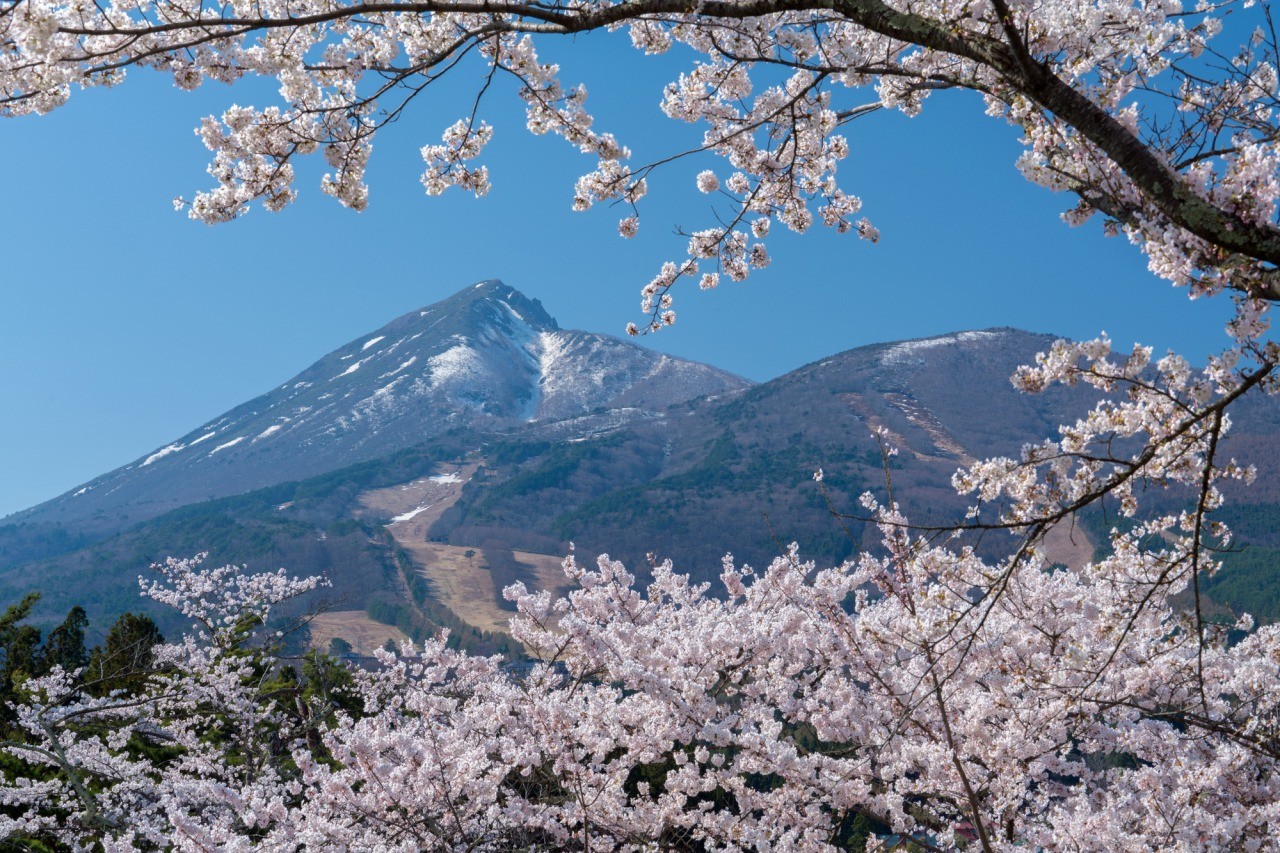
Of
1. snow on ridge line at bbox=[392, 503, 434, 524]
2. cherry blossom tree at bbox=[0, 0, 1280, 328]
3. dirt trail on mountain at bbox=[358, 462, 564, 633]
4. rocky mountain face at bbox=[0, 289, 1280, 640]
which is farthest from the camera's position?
snow on ridge line at bbox=[392, 503, 434, 524]

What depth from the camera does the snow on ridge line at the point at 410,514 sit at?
16900 cm

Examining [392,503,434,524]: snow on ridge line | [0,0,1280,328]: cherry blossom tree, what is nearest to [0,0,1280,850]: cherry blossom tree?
[0,0,1280,328]: cherry blossom tree

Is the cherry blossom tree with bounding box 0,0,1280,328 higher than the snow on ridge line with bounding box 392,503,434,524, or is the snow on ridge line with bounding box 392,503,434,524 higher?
the snow on ridge line with bounding box 392,503,434,524

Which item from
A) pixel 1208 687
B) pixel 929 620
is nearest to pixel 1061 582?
pixel 1208 687

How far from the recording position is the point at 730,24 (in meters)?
4.27

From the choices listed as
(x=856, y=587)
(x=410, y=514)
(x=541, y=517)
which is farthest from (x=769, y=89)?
(x=410, y=514)

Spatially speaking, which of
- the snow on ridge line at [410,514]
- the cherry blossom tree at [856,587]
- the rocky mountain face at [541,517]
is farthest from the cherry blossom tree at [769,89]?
the snow on ridge line at [410,514]

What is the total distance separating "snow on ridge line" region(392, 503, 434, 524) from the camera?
554 ft

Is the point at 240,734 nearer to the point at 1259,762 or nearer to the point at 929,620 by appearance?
the point at 929,620

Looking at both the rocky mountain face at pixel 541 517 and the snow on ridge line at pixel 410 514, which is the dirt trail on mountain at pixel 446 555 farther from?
the rocky mountain face at pixel 541 517

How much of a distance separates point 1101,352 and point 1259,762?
5474mm

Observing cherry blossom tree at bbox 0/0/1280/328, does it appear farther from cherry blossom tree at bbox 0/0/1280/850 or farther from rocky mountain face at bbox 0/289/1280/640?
rocky mountain face at bbox 0/289/1280/640

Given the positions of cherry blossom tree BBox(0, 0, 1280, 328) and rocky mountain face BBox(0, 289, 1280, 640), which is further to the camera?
rocky mountain face BBox(0, 289, 1280, 640)

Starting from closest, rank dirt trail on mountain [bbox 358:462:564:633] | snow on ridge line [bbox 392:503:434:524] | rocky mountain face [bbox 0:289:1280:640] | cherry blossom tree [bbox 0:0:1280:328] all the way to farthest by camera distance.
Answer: cherry blossom tree [bbox 0:0:1280:328] < dirt trail on mountain [bbox 358:462:564:633] < rocky mountain face [bbox 0:289:1280:640] < snow on ridge line [bbox 392:503:434:524]
